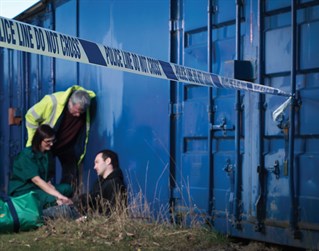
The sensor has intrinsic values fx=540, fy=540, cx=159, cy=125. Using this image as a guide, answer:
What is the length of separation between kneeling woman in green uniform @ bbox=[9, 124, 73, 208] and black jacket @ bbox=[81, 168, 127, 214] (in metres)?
0.49

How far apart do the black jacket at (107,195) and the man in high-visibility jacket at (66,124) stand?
83cm

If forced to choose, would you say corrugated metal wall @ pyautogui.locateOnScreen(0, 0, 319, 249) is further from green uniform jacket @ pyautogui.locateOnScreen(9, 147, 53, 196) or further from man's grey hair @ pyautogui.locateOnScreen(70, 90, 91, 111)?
green uniform jacket @ pyautogui.locateOnScreen(9, 147, 53, 196)

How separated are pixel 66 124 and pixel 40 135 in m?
0.52

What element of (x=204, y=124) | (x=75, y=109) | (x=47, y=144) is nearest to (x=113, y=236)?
(x=204, y=124)

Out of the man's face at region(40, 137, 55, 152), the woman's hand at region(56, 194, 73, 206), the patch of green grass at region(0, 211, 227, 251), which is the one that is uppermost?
the man's face at region(40, 137, 55, 152)

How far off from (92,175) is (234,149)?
2190mm

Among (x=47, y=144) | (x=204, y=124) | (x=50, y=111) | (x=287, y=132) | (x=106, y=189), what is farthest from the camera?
(x=50, y=111)

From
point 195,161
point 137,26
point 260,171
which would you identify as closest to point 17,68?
point 137,26

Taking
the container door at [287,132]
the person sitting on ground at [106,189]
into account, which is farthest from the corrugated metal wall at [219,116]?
the person sitting on ground at [106,189]

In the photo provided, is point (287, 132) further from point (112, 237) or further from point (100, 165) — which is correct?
point (100, 165)

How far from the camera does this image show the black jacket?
208 inches

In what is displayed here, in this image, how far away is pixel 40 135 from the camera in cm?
605

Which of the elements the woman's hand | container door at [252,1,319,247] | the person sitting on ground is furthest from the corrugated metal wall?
the woman's hand

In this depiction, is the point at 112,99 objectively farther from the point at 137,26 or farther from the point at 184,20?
the point at 184,20
